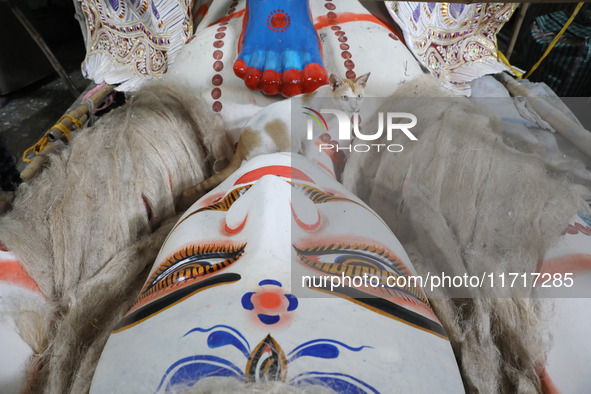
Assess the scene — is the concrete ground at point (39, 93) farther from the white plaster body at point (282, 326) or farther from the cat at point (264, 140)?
the white plaster body at point (282, 326)

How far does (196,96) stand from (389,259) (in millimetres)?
713

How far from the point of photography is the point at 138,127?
2.88ft

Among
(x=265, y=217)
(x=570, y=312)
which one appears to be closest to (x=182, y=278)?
(x=265, y=217)

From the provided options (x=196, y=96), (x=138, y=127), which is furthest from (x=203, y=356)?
(x=196, y=96)

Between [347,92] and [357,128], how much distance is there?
9 cm

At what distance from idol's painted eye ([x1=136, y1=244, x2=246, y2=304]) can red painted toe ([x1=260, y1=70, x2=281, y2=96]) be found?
1.93 ft

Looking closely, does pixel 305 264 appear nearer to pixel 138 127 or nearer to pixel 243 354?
pixel 243 354

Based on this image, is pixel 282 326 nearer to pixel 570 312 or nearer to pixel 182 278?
pixel 182 278

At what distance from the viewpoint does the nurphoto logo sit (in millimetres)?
925

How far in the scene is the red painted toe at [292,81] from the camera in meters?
1.04

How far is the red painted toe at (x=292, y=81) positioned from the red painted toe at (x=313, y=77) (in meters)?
0.01

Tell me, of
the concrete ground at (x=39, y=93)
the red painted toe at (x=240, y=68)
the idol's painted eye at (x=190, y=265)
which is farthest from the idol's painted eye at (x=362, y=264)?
the concrete ground at (x=39, y=93)

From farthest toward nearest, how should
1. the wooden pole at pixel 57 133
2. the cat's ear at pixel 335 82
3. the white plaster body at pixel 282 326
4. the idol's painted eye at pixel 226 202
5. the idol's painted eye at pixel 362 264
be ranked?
the cat's ear at pixel 335 82 → the wooden pole at pixel 57 133 → the idol's painted eye at pixel 226 202 → the idol's painted eye at pixel 362 264 → the white plaster body at pixel 282 326

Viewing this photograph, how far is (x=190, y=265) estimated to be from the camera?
562mm
